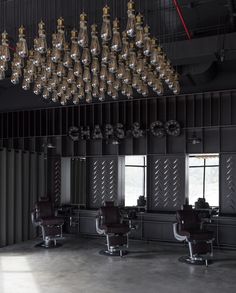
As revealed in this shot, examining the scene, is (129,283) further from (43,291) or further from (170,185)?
(170,185)

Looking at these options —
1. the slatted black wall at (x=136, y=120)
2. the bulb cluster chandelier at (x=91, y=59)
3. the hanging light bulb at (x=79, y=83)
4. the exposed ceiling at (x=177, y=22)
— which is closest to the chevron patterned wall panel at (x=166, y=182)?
the slatted black wall at (x=136, y=120)

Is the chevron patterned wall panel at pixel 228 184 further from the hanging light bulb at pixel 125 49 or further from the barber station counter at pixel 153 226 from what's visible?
the hanging light bulb at pixel 125 49

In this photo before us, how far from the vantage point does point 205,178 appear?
1182cm

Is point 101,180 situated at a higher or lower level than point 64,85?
lower

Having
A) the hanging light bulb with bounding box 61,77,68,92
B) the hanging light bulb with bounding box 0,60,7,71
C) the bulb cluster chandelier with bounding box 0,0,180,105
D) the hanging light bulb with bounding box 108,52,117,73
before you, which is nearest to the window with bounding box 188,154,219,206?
the bulb cluster chandelier with bounding box 0,0,180,105

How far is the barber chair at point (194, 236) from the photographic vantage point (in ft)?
22.8

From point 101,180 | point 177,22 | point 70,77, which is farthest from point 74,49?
point 101,180

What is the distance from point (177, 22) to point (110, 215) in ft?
13.8

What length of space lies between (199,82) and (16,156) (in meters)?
4.62

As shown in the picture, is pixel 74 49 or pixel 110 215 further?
pixel 110 215

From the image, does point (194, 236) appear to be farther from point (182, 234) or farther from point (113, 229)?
point (113, 229)

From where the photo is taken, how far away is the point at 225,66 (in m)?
8.14

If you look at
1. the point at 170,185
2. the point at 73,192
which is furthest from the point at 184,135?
the point at 73,192

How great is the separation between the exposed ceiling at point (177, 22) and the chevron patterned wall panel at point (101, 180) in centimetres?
304
